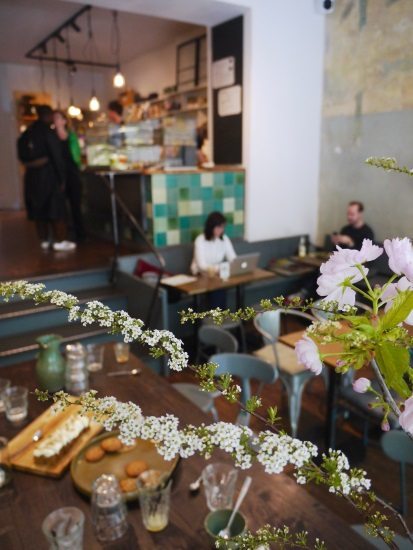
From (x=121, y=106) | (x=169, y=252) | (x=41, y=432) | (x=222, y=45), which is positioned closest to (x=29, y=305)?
(x=169, y=252)

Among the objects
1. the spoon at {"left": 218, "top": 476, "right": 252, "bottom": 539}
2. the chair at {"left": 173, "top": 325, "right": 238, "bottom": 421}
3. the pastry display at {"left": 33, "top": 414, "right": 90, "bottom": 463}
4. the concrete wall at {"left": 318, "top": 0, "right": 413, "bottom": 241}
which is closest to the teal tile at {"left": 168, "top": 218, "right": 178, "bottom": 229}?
the concrete wall at {"left": 318, "top": 0, "right": 413, "bottom": 241}

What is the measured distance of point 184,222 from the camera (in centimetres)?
532

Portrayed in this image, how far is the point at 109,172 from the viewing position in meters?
5.07

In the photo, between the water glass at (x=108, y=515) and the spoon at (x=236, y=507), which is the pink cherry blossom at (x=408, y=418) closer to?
the spoon at (x=236, y=507)

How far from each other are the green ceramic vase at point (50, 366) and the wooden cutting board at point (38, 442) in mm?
164

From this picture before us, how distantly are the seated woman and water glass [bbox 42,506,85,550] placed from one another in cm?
329

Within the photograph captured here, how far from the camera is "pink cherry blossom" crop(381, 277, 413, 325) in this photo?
55cm

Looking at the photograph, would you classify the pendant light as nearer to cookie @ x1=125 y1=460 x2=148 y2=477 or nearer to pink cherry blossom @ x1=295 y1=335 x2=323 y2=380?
cookie @ x1=125 y1=460 x2=148 y2=477

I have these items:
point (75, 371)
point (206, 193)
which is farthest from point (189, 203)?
point (75, 371)

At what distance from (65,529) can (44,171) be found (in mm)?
4676

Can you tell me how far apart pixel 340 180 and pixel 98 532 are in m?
5.19

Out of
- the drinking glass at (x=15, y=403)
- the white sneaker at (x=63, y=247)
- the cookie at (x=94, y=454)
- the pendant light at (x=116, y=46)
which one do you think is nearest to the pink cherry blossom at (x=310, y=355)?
the cookie at (x=94, y=454)

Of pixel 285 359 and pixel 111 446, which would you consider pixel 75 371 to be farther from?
pixel 285 359

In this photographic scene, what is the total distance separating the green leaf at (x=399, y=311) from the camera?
20.8 inches
